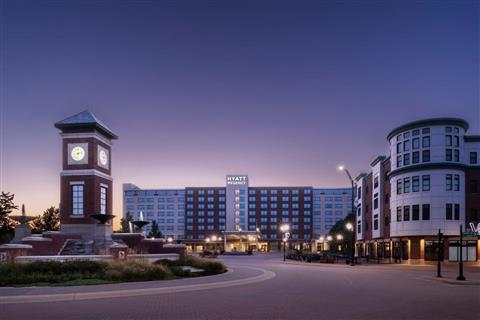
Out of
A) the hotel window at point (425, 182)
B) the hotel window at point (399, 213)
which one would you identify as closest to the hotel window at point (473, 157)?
the hotel window at point (425, 182)

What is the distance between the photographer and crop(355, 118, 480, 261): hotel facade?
175 ft

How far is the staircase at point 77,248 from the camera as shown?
115ft

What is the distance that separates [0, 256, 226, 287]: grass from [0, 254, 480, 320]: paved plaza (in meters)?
1.69

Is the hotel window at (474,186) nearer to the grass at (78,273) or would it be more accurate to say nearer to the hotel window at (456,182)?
the hotel window at (456,182)

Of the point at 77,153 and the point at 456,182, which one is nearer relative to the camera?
the point at 77,153

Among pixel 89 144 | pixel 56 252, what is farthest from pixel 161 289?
pixel 89 144

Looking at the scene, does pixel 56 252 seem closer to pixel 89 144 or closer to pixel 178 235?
pixel 89 144

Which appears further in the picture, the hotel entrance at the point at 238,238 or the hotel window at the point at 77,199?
the hotel entrance at the point at 238,238

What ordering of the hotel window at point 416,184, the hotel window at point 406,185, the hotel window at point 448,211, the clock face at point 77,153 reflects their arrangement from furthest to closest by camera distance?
1. the hotel window at point 406,185
2. the hotel window at point 416,184
3. the hotel window at point 448,211
4. the clock face at point 77,153

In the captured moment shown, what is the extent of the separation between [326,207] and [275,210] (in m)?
19.5

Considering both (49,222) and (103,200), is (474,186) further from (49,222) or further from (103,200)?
(49,222)

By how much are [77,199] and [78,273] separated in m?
17.9

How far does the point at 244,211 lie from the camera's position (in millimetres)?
164250

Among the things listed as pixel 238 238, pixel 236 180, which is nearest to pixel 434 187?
pixel 238 238
